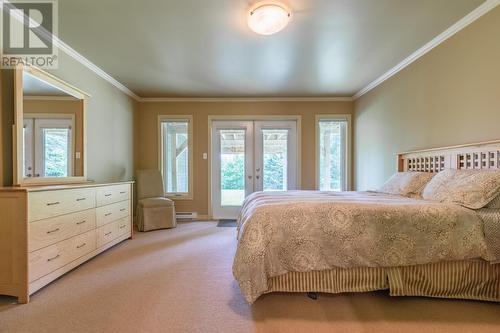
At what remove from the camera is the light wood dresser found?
1.85m

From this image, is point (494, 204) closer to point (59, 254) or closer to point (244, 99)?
point (59, 254)

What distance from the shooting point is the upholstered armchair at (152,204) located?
4023 mm

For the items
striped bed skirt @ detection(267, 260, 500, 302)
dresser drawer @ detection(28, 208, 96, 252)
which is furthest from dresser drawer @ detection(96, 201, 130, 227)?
striped bed skirt @ detection(267, 260, 500, 302)

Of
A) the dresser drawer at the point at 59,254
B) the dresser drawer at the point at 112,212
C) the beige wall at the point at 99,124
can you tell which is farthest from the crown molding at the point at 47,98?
the dresser drawer at the point at 59,254

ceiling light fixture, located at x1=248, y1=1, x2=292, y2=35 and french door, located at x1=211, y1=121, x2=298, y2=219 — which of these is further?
french door, located at x1=211, y1=121, x2=298, y2=219

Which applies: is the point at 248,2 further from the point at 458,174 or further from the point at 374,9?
the point at 458,174

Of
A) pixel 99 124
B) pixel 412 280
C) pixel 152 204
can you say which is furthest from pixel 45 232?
pixel 412 280

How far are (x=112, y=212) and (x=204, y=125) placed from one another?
7.63 ft

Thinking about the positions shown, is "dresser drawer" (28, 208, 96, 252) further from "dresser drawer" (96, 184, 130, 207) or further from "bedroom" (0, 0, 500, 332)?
"dresser drawer" (96, 184, 130, 207)

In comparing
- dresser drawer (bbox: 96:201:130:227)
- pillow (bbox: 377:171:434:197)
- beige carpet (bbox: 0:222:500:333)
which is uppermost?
pillow (bbox: 377:171:434:197)

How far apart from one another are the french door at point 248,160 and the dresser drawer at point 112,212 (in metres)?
1.75

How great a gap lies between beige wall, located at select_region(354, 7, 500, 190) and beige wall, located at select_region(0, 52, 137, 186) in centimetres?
407

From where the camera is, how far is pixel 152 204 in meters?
4.05

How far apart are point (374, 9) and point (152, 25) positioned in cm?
202
